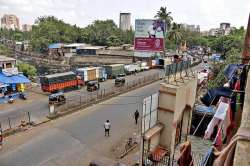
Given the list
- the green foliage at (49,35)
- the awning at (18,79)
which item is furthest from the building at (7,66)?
the green foliage at (49,35)

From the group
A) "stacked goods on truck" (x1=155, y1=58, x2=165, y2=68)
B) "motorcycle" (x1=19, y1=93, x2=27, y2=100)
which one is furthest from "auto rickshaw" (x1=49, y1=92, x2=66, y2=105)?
"stacked goods on truck" (x1=155, y1=58, x2=165, y2=68)

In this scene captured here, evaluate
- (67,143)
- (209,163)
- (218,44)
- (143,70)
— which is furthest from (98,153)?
(218,44)

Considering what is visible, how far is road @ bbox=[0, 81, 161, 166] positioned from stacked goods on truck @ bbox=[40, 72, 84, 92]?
6.82 m

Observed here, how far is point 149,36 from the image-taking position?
34625mm

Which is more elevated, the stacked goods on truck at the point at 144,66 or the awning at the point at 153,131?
the stacked goods on truck at the point at 144,66

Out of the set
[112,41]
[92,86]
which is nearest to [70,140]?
[92,86]

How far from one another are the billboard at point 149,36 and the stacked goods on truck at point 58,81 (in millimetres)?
11103

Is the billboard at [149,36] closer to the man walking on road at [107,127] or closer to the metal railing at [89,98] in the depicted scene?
the metal railing at [89,98]

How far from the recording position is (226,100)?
5539mm

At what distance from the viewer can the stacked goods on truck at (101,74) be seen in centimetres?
3662

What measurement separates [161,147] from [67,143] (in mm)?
8052

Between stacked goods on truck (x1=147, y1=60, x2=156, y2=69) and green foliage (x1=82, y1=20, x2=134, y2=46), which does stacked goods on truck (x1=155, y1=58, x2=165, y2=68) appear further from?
green foliage (x1=82, y1=20, x2=134, y2=46)

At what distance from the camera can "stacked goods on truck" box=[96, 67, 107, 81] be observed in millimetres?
36625

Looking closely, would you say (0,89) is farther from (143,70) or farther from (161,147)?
(143,70)
